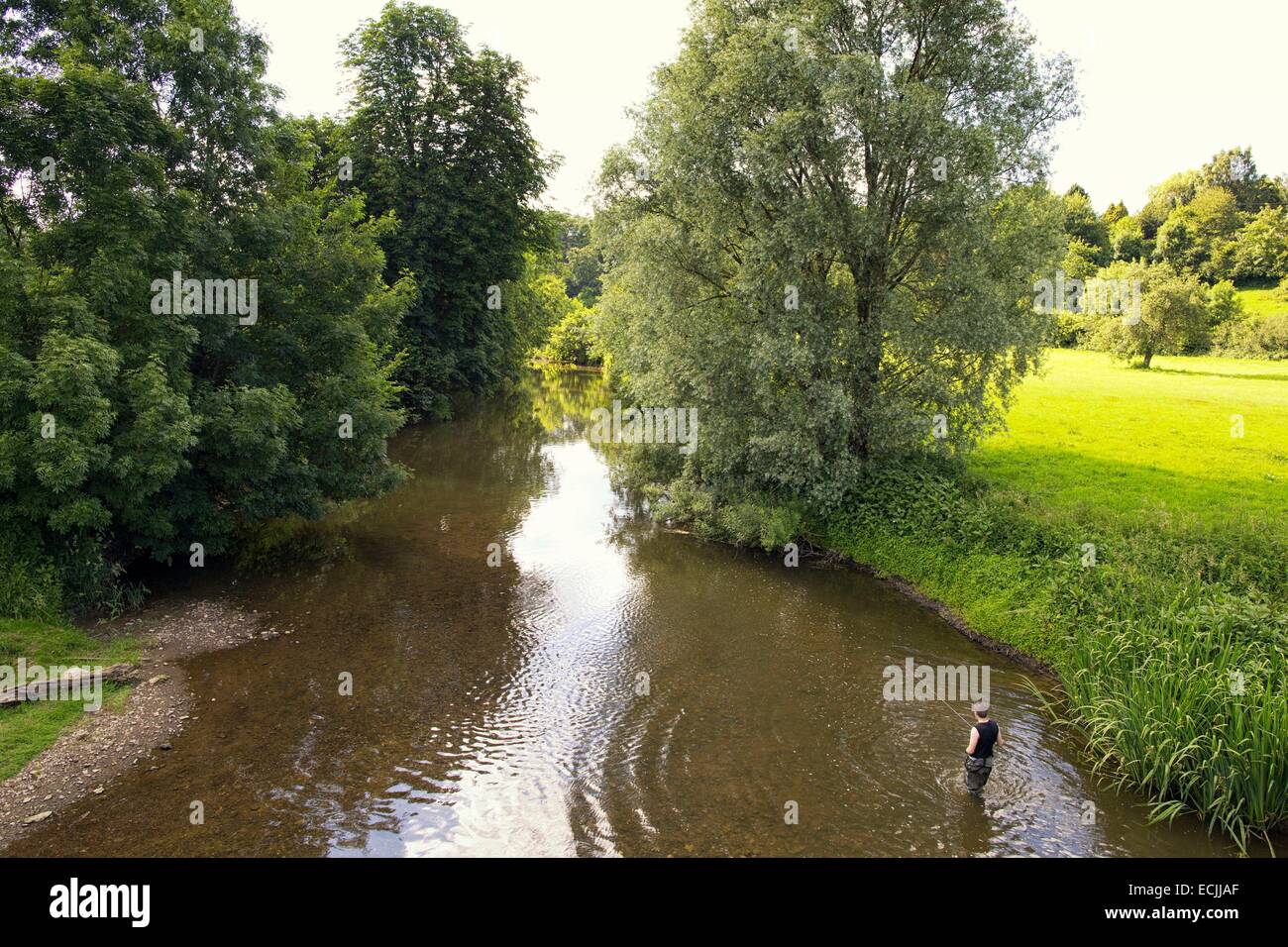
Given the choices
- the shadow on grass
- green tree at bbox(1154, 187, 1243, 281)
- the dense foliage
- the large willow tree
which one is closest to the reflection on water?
the dense foliage

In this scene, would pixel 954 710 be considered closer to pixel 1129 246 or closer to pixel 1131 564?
pixel 1131 564

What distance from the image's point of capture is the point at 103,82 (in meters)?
14.9

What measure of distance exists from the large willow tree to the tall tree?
19.5 meters

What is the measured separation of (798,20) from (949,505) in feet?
45.9

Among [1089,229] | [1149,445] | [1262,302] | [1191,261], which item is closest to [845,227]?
[1149,445]

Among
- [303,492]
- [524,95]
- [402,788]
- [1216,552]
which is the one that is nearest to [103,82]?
[303,492]

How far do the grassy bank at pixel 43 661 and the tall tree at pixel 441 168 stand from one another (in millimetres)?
26379

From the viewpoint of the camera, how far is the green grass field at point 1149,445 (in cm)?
2052

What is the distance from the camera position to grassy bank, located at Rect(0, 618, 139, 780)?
10.7m

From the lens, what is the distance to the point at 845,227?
67.7ft

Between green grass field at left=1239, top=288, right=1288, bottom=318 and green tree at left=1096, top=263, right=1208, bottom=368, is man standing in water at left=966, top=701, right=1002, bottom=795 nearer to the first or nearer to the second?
green tree at left=1096, top=263, right=1208, bottom=368

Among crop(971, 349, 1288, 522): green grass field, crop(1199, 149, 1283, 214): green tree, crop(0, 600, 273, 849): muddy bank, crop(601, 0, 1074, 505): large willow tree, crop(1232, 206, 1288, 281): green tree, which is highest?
crop(1199, 149, 1283, 214): green tree
